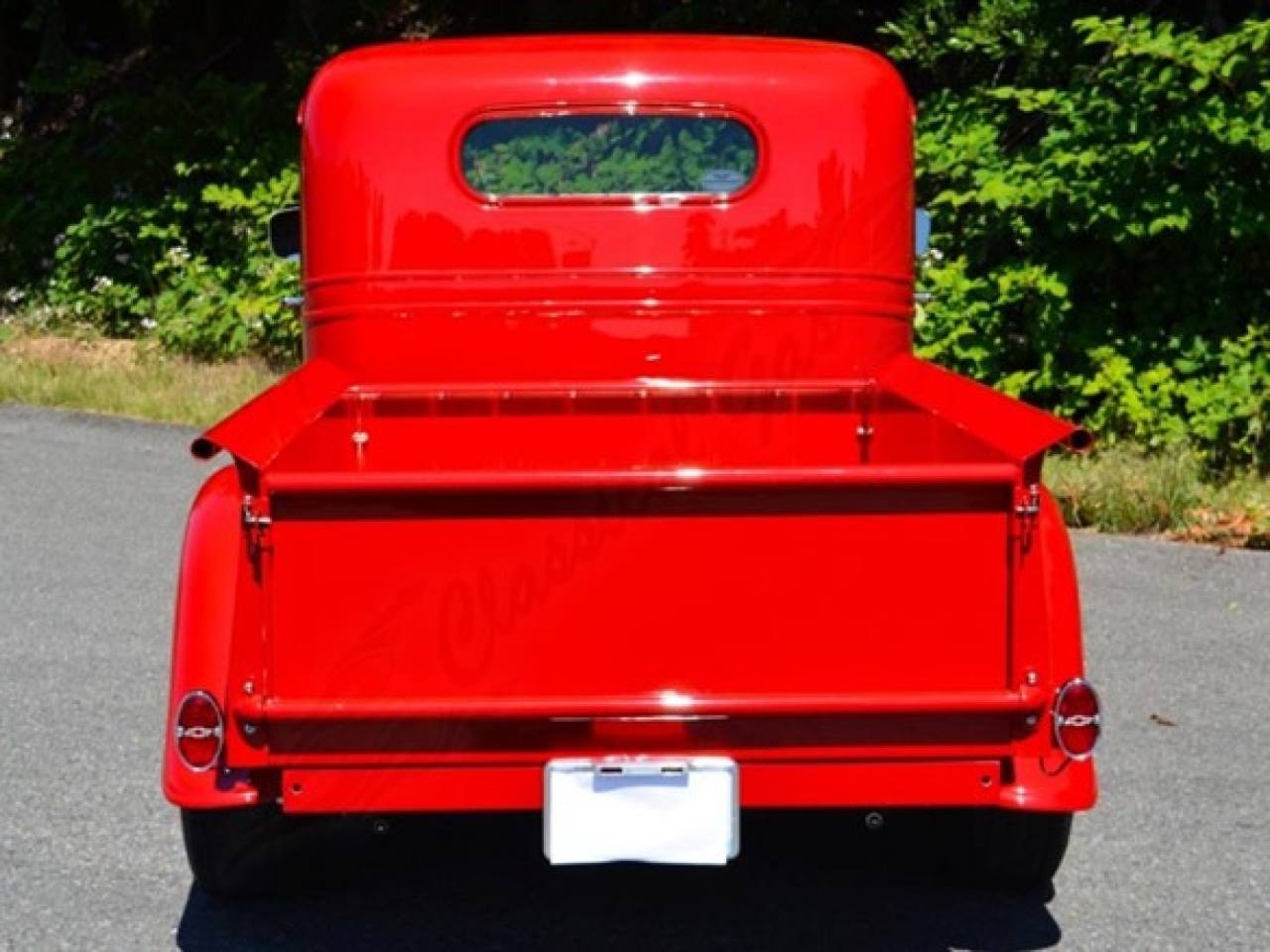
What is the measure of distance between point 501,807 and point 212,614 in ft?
2.33

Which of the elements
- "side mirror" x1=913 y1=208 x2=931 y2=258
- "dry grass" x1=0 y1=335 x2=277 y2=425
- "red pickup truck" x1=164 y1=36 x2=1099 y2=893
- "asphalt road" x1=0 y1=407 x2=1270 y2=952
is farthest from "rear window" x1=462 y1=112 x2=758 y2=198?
"dry grass" x1=0 y1=335 x2=277 y2=425

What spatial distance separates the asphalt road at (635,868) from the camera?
4.34 metres

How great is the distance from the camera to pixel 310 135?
575 centimetres

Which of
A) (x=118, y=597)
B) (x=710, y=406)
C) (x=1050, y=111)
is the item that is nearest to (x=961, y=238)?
(x=1050, y=111)

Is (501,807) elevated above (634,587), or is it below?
below

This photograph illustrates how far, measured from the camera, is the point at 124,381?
12.6 metres

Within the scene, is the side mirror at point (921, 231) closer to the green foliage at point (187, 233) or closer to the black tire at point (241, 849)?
the black tire at point (241, 849)

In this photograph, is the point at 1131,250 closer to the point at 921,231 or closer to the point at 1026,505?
the point at 921,231

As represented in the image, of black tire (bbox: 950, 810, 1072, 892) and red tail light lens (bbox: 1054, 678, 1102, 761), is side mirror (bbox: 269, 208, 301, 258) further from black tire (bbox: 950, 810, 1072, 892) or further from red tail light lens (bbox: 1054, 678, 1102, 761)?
red tail light lens (bbox: 1054, 678, 1102, 761)

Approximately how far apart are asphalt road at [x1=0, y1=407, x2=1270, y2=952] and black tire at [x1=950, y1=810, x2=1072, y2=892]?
6 cm

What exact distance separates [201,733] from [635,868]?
131 cm

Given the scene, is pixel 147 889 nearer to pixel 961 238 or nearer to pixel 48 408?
pixel 961 238

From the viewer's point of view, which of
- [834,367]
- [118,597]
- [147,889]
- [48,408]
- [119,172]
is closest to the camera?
[147,889]

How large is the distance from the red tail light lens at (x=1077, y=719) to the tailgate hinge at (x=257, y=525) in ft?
4.90
